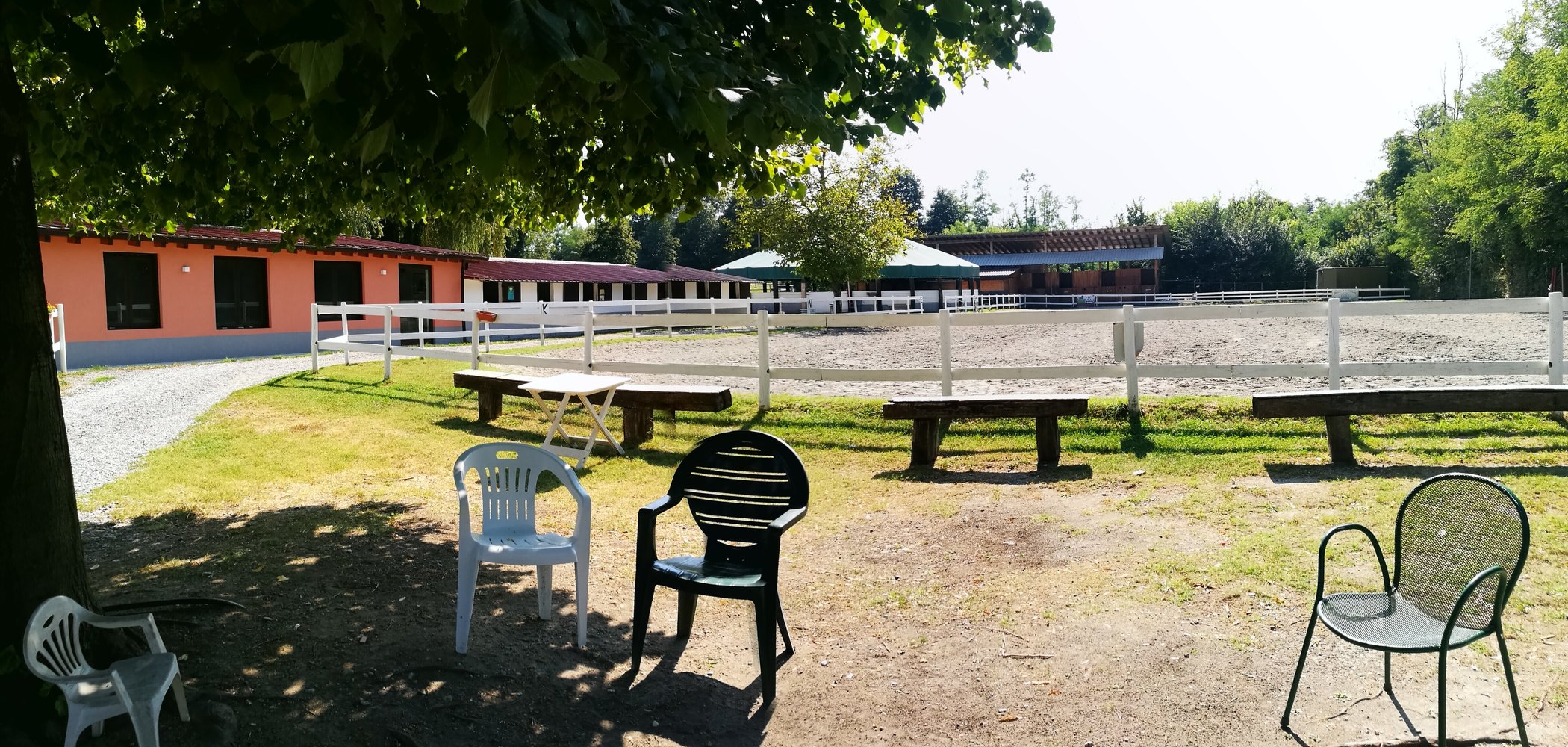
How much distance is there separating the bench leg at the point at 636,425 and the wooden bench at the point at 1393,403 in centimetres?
562

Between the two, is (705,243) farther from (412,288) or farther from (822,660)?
(822,660)

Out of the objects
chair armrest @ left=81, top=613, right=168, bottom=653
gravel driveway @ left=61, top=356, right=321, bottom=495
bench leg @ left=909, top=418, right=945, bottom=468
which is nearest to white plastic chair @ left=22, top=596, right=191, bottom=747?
chair armrest @ left=81, top=613, right=168, bottom=653

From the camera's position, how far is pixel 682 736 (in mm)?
3867

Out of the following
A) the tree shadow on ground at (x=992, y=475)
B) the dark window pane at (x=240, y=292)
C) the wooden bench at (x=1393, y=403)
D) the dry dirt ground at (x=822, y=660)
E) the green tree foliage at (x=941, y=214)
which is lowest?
the dry dirt ground at (x=822, y=660)

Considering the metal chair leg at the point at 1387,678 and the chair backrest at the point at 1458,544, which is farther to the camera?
the metal chair leg at the point at 1387,678

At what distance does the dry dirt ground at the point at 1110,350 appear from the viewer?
504 inches

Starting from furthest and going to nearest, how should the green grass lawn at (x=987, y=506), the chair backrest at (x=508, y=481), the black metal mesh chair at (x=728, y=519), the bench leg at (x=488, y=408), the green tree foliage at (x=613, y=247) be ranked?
the green tree foliage at (x=613, y=247), the bench leg at (x=488, y=408), the green grass lawn at (x=987, y=506), the chair backrest at (x=508, y=481), the black metal mesh chair at (x=728, y=519)

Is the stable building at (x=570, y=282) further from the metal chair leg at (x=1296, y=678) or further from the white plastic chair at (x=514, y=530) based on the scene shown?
the metal chair leg at (x=1296, y=678)

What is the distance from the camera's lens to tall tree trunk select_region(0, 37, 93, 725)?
3768mm

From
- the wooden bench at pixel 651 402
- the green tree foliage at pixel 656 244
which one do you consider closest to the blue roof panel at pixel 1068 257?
the green tree foliage at pixel 656 244

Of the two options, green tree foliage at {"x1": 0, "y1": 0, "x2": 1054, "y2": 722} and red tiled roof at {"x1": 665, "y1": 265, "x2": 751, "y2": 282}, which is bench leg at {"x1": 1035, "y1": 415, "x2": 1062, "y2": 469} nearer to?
green tree foliage at {"x1": 0, "y1": 0, "x2": 1054, "y2": 722}

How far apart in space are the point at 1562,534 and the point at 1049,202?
120m

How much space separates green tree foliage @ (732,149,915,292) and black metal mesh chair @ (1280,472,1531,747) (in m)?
28.8

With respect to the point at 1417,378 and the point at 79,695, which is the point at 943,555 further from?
the point at 1417,378
